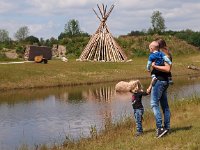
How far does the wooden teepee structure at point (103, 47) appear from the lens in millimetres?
61906

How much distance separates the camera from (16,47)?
250ft

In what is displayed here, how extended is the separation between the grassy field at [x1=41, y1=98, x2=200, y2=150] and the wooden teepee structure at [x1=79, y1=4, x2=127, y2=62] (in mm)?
45094

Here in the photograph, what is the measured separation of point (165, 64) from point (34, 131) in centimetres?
818

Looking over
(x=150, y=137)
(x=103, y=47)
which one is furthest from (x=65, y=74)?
(x=150, y=137)

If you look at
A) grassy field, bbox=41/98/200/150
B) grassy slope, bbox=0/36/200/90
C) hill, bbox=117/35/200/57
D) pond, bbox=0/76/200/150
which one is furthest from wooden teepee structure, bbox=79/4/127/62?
grassy field, bbox=41/98/200/150

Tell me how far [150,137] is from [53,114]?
454 inches

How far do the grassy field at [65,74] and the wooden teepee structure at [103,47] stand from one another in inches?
297

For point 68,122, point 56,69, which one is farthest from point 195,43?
point 68,122

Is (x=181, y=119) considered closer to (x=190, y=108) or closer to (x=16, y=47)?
(x=190, y=108)

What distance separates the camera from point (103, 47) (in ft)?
205

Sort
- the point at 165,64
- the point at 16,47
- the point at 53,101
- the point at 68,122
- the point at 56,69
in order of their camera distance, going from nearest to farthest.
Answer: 1. the point at 165,64
2. the point at 68,122
3. the point at 53,101
4. the point at 56,69
5. the point at 16,47

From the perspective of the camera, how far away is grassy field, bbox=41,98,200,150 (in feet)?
34.9

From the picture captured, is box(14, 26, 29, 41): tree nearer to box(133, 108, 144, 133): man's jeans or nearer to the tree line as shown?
the tree line

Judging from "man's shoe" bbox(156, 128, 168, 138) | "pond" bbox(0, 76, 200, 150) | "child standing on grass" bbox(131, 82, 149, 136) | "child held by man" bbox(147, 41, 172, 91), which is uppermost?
"child held by man" bbox(147, 41, 172, 91)
